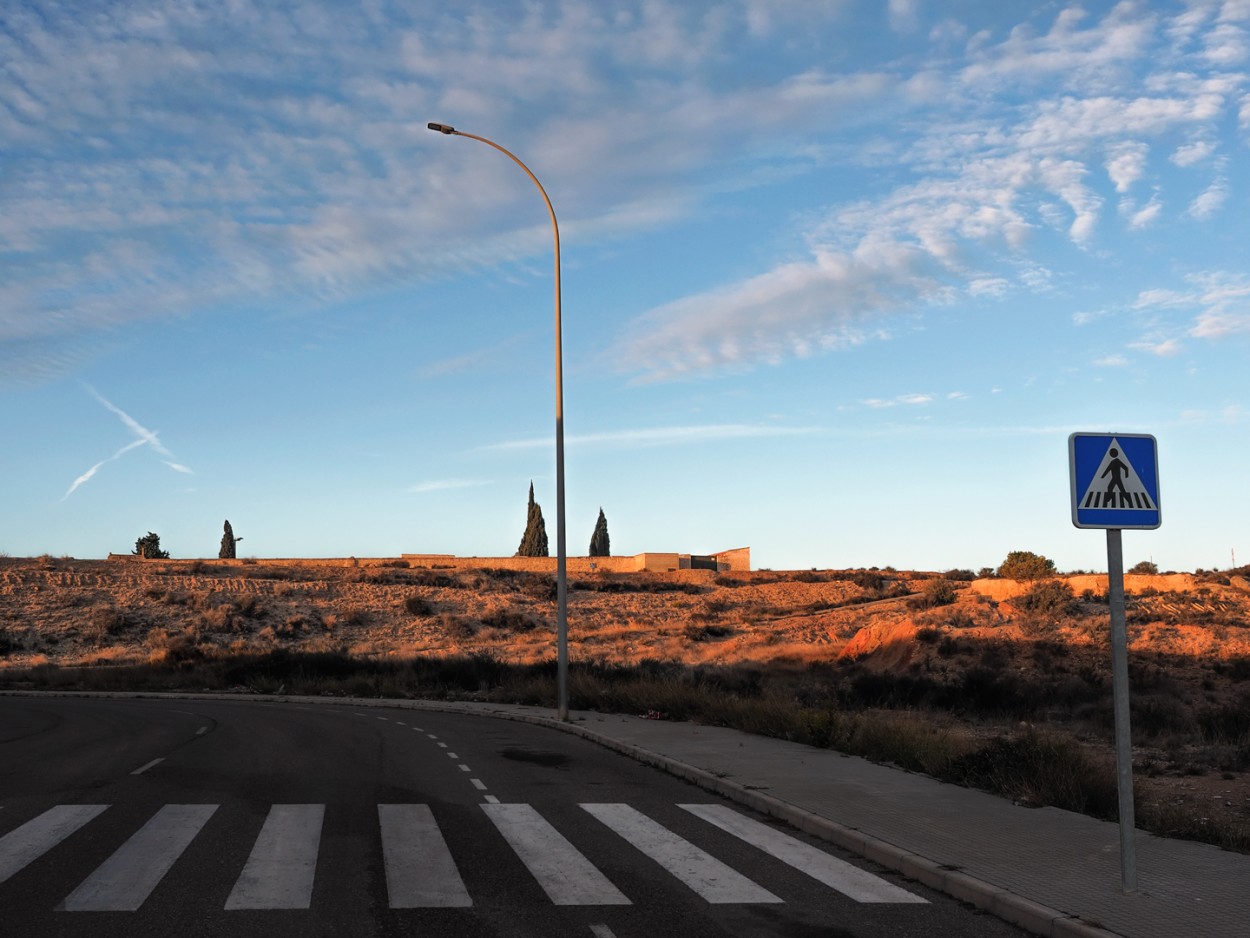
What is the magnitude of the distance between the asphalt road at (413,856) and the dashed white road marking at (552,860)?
3 centimetres

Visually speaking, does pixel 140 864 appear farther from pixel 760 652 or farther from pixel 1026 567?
pixel 1026 567

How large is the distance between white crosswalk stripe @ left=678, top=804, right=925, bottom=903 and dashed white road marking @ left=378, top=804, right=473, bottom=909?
9.95ft

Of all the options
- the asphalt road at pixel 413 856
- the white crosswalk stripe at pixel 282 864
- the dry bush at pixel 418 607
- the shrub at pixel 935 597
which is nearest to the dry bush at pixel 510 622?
the dry bush at pixel 418 607

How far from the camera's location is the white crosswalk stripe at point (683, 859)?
29.3ft

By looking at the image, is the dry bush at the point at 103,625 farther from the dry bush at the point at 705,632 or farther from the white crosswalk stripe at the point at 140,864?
the white crosswalk stripe at the point at 140,864

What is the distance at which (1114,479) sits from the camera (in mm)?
8750

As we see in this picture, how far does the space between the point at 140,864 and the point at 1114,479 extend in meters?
8.70

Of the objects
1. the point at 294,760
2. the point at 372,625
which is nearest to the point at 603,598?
the point at 372,625

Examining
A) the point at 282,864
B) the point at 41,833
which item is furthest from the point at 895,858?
Answer: the point at 41,833

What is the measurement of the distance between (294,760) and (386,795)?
474 centimetres

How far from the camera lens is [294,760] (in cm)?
1839

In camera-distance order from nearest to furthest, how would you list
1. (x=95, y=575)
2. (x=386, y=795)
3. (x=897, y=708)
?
1. (x=386, y=795)
2. (x=897, y=708)
3. (x=95, y=575)

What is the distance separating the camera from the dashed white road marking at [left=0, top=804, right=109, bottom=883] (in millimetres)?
9789

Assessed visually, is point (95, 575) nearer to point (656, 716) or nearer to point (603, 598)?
point (603, 598)
